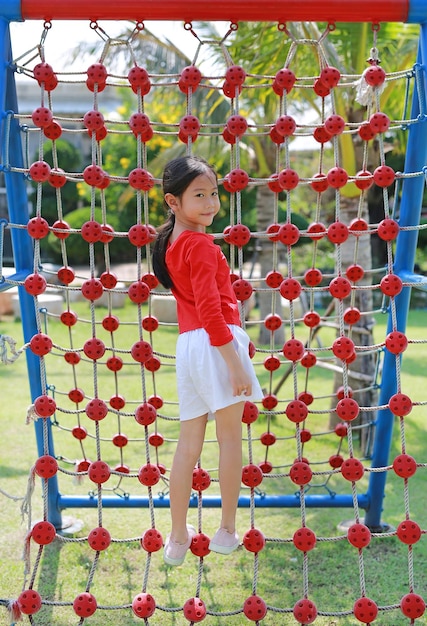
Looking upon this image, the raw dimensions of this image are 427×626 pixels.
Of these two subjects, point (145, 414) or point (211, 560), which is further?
point (211, 560)

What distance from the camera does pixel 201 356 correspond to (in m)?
2.53

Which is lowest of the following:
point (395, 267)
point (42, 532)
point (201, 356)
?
point (42, 532)

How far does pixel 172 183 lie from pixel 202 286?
0.41 m

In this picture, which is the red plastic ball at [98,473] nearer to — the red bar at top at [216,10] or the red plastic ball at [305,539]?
the red plastic ball at [305,539]

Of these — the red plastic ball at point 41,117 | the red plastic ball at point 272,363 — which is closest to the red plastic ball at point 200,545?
the red plastic ball at point 272,363

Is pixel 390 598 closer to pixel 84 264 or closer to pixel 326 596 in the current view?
pixel 326 596

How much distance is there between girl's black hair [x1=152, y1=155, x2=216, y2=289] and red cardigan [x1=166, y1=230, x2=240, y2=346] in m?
0.05

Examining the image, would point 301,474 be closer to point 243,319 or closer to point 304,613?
point 304,613

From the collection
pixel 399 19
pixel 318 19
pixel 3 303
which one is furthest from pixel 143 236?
pixel 3 303

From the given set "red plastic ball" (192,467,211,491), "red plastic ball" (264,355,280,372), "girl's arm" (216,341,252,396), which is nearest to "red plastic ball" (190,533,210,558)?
"red plastic ball" (192,467,211,491)

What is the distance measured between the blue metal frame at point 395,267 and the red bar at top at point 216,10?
9 centimetres

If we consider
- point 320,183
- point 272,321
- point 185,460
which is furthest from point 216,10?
point 185,460

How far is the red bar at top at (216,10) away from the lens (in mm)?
2750

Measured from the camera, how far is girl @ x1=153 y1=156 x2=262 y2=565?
8.20ft
